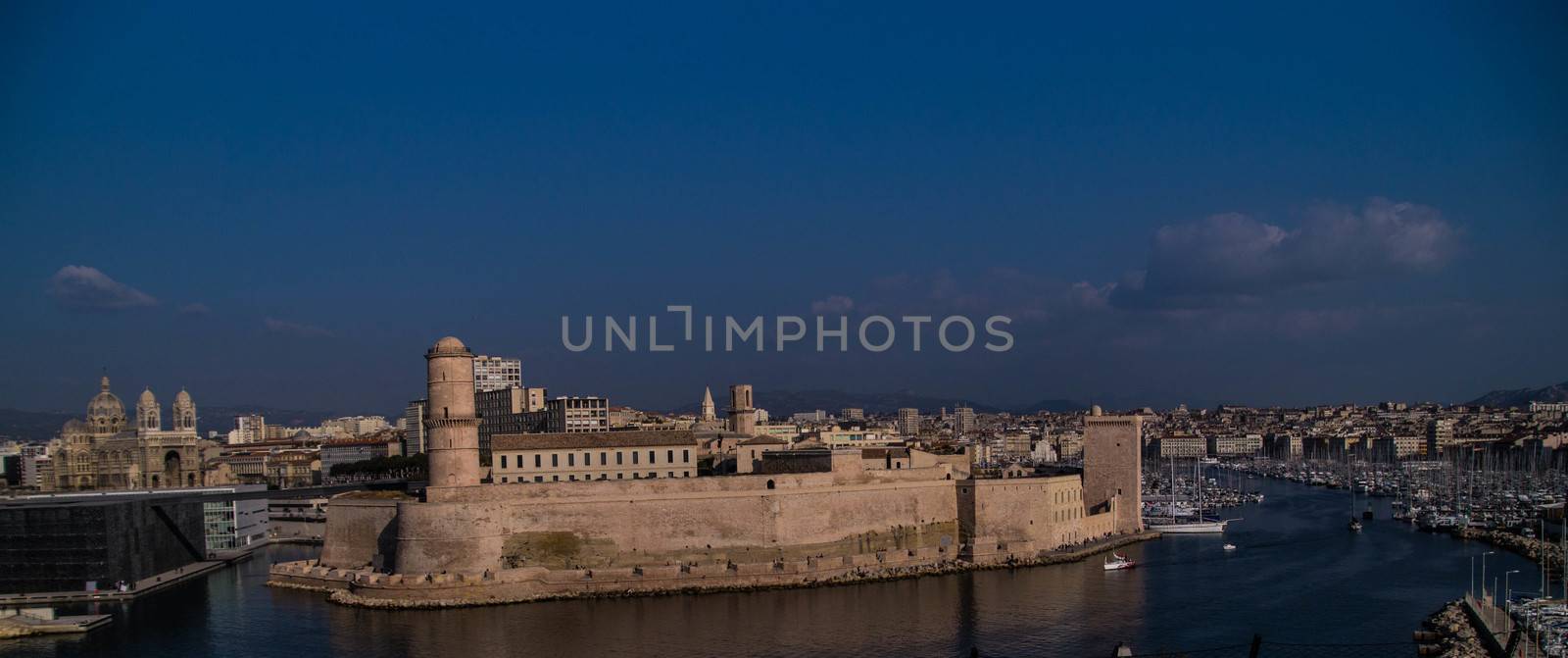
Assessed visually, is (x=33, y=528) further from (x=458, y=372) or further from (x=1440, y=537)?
(x=1440, y=537)

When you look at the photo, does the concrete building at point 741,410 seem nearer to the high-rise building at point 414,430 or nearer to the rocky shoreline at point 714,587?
the rocky shoreline at point 714,587

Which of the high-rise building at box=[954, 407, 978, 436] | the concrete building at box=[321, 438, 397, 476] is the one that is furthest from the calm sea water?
the high-rise building at box=[954, 407, 978, 436]

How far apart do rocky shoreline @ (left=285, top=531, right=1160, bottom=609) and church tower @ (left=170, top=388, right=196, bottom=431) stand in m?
41.2

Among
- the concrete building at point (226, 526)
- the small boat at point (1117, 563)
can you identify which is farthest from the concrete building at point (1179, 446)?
the concrete building at point (226, 526)

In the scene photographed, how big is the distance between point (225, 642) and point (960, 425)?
109634mm

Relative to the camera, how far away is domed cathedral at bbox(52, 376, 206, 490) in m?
63.2

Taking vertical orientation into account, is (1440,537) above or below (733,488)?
below

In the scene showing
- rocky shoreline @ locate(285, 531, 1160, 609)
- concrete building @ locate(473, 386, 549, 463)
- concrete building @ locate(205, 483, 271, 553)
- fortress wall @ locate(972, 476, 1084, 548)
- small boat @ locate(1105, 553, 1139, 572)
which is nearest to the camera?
rocky shoreline @ locate(285, 531, 1160, 609)

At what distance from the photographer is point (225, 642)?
24.3 metres

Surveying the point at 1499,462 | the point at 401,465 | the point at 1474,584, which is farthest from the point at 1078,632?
the point at 1499,462

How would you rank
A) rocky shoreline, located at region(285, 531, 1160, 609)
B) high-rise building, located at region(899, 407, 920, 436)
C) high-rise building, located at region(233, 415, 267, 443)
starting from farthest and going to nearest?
1. high-rise building, located at region(899, 407, 920, 436)
2. high-rise building, located at region(233, 415, 267, 443)
3. rocky shoreline, located at region(285, 531, 1160, 609)

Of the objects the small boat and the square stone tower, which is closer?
the small boat

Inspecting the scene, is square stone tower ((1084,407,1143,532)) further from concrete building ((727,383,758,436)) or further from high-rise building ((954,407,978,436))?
high-rise building ((954,407,978,436))

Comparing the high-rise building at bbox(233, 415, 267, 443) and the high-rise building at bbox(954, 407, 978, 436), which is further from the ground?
the high-rise building at bbox(233, 415, 267, 443)
